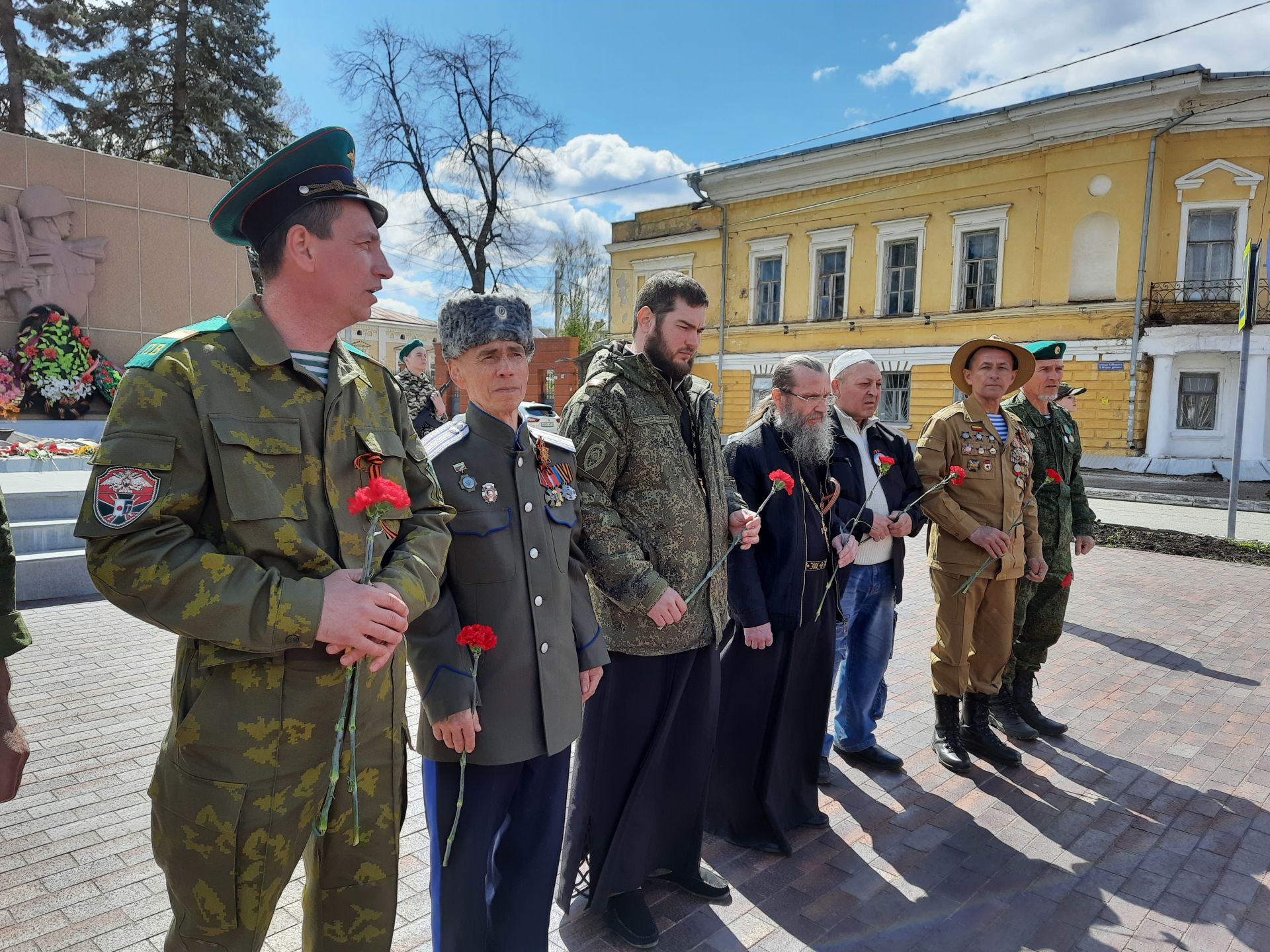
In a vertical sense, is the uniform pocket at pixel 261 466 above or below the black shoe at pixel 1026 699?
above

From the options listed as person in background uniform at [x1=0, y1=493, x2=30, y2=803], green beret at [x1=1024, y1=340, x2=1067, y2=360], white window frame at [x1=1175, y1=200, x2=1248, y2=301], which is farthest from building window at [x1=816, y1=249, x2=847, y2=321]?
person in background uniform at [x1=0, y1=493, x2=30, y2=803]

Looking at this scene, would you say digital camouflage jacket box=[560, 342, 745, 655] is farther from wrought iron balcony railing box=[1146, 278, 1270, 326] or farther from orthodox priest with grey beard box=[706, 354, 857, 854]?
wrought iron balcony railing box=[1146, 278, 1270, 326]

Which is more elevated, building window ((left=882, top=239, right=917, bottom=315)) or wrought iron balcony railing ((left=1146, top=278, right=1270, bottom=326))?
building window ((left=882, top=239, right=917, bottom=315))

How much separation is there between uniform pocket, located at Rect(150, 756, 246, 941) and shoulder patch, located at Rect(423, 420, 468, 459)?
95cm

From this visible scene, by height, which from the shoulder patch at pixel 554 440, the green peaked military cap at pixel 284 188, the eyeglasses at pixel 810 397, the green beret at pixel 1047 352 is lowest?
the shoulder patch at pixel 554 440

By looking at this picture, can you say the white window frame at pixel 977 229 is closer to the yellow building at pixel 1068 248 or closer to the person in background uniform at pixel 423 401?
the yellow building at pixel 1068 248

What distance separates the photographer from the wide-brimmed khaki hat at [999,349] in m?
4.14

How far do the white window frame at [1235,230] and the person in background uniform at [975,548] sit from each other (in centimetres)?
2016

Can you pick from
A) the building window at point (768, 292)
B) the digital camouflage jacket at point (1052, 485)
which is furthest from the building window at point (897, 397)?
the digital camouflage jacket at point (1052, 485)

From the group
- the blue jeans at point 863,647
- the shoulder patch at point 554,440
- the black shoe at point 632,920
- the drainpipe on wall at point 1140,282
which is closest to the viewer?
the shoulder patch at point 554,440

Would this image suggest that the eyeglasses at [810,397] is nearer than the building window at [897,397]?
Yes

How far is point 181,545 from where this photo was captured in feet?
4.89

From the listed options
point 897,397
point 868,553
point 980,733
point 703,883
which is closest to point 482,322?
point 703,883

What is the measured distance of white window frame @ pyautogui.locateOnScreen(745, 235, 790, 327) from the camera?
87.2 feet
